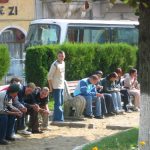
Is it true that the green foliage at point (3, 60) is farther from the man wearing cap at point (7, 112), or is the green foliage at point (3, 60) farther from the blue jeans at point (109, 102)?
the man wearing cap at point (7, 112)

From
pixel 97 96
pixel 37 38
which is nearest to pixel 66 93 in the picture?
pixel 97 96

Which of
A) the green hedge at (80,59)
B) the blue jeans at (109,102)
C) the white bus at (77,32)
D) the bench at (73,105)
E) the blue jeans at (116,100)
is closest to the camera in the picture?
the bench at (73,105)

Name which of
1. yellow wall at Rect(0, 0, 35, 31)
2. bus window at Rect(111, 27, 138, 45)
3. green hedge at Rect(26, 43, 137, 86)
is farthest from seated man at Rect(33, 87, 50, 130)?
yellow wall at Rect(0, 0, 35, 31)

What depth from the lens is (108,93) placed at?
15258mm

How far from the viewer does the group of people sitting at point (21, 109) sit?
431 inches

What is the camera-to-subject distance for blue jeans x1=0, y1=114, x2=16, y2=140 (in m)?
10.9

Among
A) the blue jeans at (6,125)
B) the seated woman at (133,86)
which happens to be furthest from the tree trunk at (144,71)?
the seated woman at (133,86)

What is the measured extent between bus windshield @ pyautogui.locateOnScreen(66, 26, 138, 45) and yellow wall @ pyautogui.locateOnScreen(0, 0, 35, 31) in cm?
550

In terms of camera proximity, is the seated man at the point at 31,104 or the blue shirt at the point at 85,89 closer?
the seated man at the point at 31,104

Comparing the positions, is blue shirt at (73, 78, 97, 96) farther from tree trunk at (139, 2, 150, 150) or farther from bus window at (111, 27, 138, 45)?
bus window at (111, 27, 138, 45)

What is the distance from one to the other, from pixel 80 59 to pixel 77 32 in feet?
16.1

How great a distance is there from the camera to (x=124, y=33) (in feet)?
88.2

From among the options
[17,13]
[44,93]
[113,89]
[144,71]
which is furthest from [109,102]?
[17,13]

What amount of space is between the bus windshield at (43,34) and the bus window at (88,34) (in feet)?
1.63
